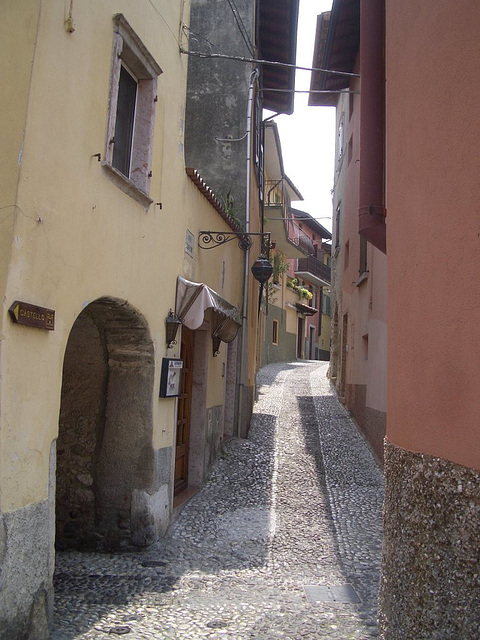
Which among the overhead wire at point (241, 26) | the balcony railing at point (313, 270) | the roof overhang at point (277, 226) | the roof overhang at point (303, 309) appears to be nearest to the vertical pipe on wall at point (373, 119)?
the overhead wire at point (241, 26)

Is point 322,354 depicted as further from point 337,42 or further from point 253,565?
point 253,565

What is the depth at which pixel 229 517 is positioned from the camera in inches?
296

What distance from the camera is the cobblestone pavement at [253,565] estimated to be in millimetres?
4617

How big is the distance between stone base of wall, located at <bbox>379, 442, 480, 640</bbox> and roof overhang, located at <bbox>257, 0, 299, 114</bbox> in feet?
33.8

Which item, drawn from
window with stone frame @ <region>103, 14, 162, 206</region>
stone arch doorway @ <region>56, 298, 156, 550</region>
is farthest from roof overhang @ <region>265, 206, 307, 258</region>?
stone arch doorway @ <region>56, 298, 156, 550</region>

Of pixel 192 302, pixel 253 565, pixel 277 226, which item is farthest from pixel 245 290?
pixel 253 565

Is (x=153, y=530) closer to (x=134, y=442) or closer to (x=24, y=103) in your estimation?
(x=134, y=442)

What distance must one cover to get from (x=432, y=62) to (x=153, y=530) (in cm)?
500

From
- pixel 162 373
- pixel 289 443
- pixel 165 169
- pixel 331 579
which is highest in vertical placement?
pixel 165 169

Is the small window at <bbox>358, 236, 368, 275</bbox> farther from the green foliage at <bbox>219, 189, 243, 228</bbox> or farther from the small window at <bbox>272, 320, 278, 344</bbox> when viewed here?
the small window at <bbox>272, 320, 278, 344</bbox>

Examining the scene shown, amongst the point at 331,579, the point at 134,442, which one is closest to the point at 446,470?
the point at 331,579

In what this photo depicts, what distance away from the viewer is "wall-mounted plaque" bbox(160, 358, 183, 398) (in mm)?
6660

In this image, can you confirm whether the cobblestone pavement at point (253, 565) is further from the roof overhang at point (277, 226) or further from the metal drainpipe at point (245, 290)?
the roof overhang at point (277, 226)

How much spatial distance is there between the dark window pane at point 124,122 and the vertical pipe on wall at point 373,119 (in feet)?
7.44
